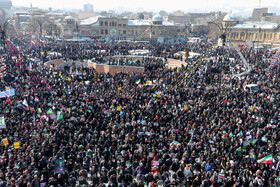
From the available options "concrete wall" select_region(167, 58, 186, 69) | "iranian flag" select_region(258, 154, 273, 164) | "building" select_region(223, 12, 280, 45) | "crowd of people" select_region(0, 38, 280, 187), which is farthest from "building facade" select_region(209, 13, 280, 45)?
"iranian flag" select_region(258, 154, 273, 164)

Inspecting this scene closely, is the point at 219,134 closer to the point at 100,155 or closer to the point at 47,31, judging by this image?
the point at 100,155

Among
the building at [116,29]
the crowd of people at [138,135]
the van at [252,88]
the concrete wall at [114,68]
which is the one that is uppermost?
the building at [116,29]

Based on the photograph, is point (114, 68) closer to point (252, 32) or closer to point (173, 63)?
point (173, 63)

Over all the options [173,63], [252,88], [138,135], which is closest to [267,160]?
[138,135]

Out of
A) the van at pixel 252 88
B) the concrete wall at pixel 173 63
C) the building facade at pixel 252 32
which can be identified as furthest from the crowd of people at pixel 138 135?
the building facade at pixel 252 32

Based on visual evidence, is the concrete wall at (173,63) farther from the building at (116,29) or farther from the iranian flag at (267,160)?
the building at (116,29)

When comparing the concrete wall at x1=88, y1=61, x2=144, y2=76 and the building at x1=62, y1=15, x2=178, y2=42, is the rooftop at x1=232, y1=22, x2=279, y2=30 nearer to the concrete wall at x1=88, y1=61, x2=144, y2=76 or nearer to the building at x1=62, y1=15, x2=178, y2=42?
the building at x1=62, y1=15, x2=178, y2=42
